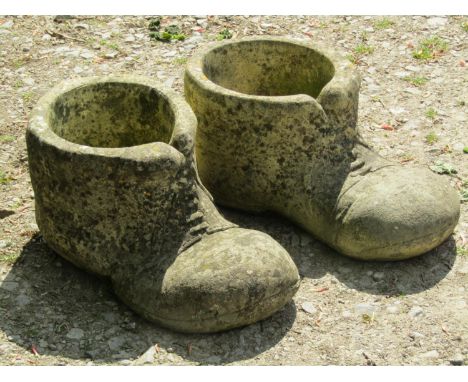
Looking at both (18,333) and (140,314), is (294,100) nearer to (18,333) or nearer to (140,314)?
(140,314)

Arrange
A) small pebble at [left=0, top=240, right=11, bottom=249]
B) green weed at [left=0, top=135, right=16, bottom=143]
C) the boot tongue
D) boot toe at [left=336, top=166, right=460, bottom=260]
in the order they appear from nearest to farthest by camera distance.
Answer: the boot tongue < boot toe at [left=336, top=166, right=460, bottom=260] < small pebble at [left=0, top=240, right=11, bottom=249] < green weed at [left=0, top=135, right=16, bottom=143]

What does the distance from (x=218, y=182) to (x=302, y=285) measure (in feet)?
3.23

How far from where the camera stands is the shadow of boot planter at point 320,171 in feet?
18.2

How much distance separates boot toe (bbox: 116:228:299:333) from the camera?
4902mm

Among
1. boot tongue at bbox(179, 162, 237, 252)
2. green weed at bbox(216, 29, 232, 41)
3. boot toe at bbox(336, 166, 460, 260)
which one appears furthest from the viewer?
green weed at bbox(216, 29, 232, 41)

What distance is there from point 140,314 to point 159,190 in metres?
0.75

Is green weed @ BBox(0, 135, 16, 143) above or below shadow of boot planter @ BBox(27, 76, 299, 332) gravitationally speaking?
below

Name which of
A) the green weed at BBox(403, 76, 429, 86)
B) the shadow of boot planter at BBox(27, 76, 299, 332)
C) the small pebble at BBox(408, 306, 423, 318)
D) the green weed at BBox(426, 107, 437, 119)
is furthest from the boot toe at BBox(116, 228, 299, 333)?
the green weed at BBox(403, 76, 429, 86)

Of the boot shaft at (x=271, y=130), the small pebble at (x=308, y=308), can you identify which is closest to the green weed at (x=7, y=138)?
the boot shaft at (x=271, y=130)

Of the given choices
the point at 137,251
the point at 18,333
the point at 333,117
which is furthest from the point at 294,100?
the point at 18,333

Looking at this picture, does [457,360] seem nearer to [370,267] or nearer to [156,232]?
[370,267]

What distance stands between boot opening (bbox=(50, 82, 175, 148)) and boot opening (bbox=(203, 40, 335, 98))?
681 millimetres

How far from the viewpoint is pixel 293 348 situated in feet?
16.4

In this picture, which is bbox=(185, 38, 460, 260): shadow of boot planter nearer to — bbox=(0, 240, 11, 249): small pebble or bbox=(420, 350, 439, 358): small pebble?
bbox=(420, 350, 439, 358): small pebble
